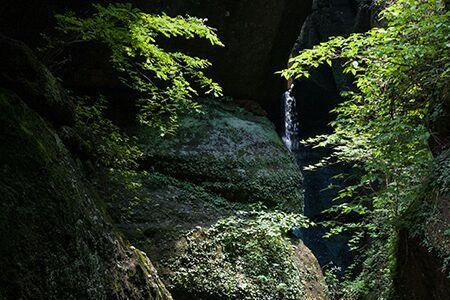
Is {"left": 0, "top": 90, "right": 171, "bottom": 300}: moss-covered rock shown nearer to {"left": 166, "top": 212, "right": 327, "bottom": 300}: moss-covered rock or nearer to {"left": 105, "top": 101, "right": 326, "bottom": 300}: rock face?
{"left": 105, "top": 101, "right": 326, "bottom": 300}: rock face

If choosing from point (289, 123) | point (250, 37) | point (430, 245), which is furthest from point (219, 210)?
point (289, 123)

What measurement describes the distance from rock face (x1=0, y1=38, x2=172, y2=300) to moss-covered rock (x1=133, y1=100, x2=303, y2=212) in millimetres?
5411

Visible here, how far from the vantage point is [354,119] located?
19.6 feet

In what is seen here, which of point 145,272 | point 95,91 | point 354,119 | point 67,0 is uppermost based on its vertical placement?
point 67,0

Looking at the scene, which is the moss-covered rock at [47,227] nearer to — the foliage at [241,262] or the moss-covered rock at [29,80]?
the moss-covered rock at [29,80]

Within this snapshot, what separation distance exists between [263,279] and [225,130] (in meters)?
5.07

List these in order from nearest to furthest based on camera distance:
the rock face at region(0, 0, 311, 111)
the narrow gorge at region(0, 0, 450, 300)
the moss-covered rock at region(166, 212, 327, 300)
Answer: the narrow gorge at region(0, 0, 450, 300)
the moss-covered rock at region(166, 212, 327, 300)
the rock face at region(0, 0, 311, 111)

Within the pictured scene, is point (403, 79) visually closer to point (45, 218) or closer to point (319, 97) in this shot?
point (45, 218)

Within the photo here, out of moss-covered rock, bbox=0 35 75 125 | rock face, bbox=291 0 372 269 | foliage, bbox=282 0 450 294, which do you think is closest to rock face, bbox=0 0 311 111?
foliage, bbox=282 0 450 294

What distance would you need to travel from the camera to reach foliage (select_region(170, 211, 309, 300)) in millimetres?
5691

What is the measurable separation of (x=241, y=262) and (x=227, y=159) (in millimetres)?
3641

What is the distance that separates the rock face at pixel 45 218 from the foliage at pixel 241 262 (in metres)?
2.46

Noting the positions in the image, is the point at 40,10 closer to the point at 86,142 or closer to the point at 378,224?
the point at 86,142

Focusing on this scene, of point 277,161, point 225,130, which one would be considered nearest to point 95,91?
point 225,130
